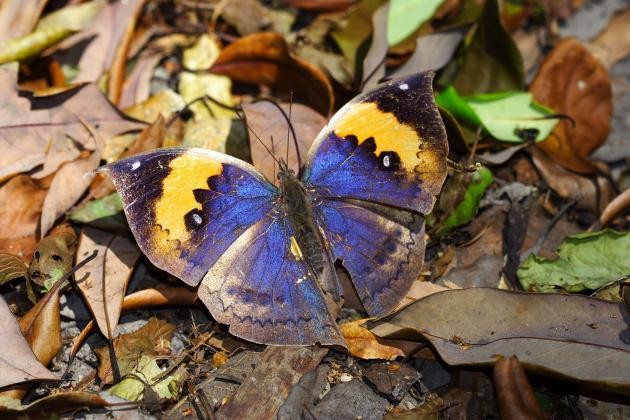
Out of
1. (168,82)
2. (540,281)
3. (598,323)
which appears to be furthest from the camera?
(168,82)

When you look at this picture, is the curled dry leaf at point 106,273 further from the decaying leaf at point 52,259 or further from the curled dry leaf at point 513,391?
the curled dry leaf at point 513,391

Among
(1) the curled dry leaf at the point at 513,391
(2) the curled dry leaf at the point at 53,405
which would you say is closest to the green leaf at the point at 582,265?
(1) the curled dry leaf at the point at 513,391

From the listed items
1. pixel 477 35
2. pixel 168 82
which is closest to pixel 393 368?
pixel 477 35

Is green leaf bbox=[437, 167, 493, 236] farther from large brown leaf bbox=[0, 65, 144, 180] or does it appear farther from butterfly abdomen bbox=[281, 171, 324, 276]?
large brown leaf bbox=[0, 65, 144, 180]

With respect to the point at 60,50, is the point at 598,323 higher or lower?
lower

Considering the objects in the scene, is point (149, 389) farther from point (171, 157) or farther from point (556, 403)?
point (556, 403)

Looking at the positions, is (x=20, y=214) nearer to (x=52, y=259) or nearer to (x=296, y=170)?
(x=52, y=259)

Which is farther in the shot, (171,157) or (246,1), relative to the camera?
(246,1)

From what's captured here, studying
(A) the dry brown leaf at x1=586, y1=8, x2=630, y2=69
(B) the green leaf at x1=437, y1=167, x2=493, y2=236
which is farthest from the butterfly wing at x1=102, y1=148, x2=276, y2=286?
(A) the dry brown leaf at x1=586, y1=8, x2=630, y2=69
